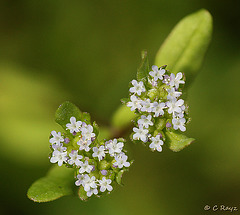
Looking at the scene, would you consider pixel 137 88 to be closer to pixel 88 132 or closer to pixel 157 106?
pixel 157 106

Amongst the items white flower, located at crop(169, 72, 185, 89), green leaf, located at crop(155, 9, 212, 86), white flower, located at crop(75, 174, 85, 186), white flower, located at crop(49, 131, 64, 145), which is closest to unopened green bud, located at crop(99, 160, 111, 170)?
white flower, located at crop(75, 174, 85, 186)

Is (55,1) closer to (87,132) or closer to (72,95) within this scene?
(72,95)

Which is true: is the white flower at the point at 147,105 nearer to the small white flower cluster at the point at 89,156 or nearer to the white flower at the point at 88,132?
the small white flower cluster at the point at 89,156

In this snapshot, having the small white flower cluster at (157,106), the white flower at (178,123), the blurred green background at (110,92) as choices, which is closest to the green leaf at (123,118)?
the blurred green background at (110,92)

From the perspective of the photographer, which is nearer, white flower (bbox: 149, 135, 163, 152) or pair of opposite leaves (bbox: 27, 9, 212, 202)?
white flower (bbox: 149, 135, 163, 152)

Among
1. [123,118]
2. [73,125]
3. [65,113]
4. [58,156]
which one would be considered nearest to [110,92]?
[123,118]

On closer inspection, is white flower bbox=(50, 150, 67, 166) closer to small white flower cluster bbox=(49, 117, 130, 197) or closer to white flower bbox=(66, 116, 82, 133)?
small white flower cluster bbox=(49, 117, 130, 197)
